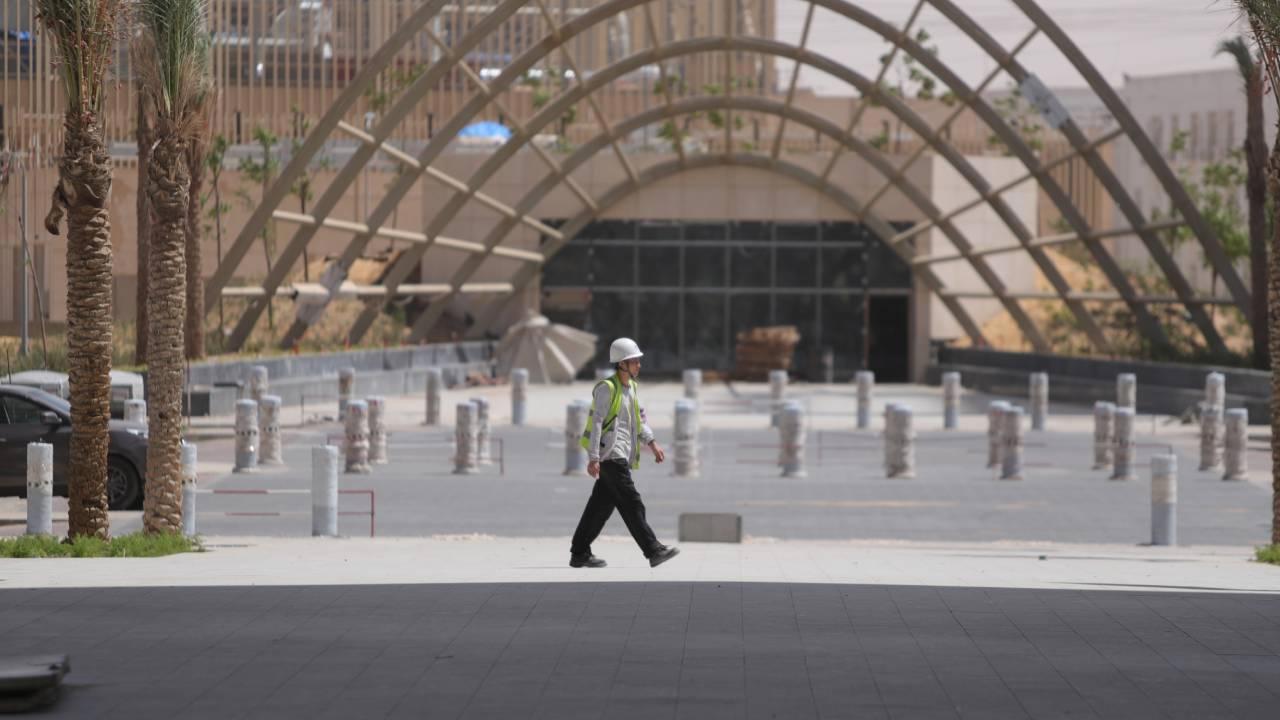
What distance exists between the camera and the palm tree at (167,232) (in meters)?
16.4

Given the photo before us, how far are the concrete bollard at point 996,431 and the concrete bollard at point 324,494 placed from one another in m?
10.7

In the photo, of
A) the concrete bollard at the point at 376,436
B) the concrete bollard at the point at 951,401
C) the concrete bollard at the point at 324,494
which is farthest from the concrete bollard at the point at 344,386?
the concrete bollard at the point at 324,494

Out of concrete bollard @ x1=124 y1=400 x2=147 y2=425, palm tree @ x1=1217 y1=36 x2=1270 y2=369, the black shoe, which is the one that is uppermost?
palm tree @ x1=1217 y1=36 x2=1270 y2=369

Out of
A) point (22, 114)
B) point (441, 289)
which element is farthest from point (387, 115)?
point (441, 289)

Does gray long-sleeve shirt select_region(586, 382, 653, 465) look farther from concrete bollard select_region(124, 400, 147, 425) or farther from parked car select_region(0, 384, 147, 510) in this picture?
concrete bollard select_region(124, 400, 147, 425)

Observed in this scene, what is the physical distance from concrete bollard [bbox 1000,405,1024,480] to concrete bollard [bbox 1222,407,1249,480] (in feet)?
8.97

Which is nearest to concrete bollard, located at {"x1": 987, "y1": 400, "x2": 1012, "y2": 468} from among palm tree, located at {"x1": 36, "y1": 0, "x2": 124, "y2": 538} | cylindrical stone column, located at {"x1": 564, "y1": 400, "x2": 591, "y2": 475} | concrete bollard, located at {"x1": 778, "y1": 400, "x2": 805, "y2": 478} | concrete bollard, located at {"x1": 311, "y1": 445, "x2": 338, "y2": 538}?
concrete bollard, located at {"x1": 778, "y1": 400, "x2": 805, "y2": 478}

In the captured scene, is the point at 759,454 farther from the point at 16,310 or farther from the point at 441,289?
the point at 441,289

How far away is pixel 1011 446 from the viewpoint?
84.7 ft

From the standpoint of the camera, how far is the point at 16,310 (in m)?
32.2

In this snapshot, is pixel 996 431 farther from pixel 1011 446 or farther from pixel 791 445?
pixel 791 445

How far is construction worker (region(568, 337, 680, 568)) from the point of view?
45.0 ft

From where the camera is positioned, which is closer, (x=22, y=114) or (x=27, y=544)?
(x=27, y=544)

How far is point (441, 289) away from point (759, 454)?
75.7 ft
